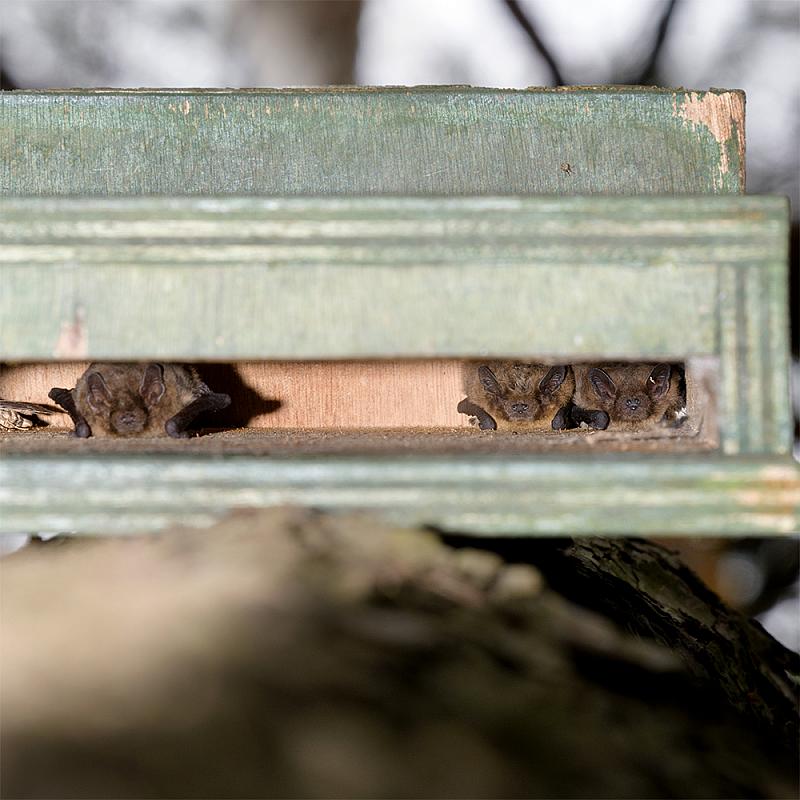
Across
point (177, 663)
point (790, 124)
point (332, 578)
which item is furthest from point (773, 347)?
point (790, 124)

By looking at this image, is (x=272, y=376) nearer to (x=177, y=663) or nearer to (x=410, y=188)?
(x=410, y=188)

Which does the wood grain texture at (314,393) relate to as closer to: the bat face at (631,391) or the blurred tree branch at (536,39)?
the bat face at (631,391)

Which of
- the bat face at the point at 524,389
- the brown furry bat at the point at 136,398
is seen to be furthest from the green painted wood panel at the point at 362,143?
the bat face at the point at 524,389

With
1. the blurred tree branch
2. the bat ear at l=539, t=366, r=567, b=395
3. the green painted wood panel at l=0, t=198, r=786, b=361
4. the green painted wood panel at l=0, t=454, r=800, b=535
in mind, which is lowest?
the green painted wood panel at l=0, t=454, r=800, b=535

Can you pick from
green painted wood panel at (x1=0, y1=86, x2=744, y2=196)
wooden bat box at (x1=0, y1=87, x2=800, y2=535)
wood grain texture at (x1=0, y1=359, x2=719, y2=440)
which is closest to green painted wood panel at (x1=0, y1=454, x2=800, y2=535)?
wooden bat box at (x1=0, y1=87, x2=800, y2=535)

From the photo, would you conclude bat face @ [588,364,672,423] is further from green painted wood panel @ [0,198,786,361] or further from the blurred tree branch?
the blurred tree branch

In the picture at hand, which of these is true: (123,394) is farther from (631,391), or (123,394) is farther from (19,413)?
(631,391)
